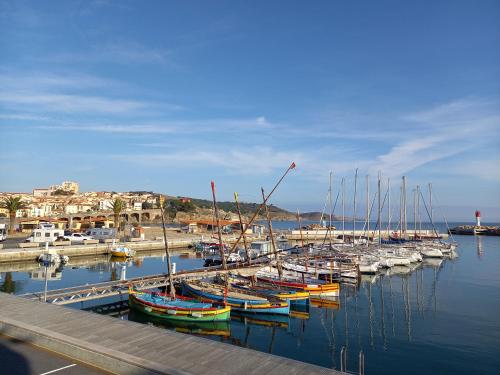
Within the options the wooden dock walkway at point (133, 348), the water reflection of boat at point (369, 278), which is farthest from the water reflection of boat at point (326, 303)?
the wooden dock walkway at point (133, 348)

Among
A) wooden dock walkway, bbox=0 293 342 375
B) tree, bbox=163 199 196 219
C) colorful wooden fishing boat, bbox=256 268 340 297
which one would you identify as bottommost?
colorful wooden fishing boat, bbox=256 268 340 297

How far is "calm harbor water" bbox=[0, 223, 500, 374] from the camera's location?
20266 mm

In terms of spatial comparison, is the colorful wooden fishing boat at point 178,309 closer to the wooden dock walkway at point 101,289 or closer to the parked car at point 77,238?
the wooden dock walkway at point 101,289

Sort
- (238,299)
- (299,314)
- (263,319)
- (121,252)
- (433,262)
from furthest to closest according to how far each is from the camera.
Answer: (433,262) < (121,252) < (299,314) < (238,299) < (263,319)

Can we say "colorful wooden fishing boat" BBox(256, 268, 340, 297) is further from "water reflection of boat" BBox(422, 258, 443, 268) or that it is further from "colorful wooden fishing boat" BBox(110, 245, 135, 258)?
"water reflection of boat" BBox(422, 258, 443, 268)

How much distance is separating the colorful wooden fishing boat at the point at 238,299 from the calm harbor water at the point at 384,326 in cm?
79

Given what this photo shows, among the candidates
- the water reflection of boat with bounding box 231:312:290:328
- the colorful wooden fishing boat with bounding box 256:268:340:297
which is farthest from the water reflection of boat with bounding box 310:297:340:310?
the water reflection of boat with bounding box 231:312:290:328

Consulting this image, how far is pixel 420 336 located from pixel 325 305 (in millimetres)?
9207

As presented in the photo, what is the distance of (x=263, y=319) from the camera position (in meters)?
27.1

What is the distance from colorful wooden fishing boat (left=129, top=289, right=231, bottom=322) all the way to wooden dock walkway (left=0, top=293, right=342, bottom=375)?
36.9ft

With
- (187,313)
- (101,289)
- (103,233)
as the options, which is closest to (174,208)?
(103,233)

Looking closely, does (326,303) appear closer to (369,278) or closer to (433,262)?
(369,278)

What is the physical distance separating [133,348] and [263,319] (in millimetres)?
17543

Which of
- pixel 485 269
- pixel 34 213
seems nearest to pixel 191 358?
pixel 485 269
